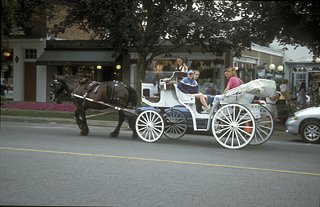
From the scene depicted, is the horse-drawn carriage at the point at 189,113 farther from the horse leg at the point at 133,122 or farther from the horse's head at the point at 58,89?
the horse's head at the point at 58,89

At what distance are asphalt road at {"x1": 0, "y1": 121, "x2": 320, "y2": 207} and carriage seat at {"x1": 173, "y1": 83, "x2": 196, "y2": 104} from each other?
3.72 ft

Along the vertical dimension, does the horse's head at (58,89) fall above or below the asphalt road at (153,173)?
above

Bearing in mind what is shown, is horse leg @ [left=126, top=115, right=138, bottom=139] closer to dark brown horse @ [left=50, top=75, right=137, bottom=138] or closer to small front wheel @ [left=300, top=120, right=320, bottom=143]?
dark brown horse @ [left=50, top=75, right=137, bottom=138]

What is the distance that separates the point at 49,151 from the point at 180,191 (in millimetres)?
4171

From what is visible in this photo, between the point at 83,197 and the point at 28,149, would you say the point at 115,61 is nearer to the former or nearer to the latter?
the point at 28,149

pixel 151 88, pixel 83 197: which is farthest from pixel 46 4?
pixel 83 197

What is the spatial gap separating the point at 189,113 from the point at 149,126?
1079mm

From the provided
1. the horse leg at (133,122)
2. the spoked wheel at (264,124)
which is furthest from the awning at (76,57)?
the spoked wheel at (264,124)

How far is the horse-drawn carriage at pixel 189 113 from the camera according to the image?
10.1 m

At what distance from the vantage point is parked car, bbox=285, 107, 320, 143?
40.8 ft

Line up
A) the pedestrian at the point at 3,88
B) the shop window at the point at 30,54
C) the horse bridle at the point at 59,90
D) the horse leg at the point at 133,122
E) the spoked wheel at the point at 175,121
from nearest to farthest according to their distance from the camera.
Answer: the pedestrian at the point at 3,88 → the spoked wheel at the point at 175,121 → the horse leg at the point at 133,122 → the horse bridle at the point at 59,90 → the shop window at the point at 30,54

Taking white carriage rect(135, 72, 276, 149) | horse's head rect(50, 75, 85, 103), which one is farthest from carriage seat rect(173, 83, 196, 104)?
horse's head rect(50, 75, 85, 103)

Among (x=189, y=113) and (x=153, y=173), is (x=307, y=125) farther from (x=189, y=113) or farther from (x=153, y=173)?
(x=153, y=173)

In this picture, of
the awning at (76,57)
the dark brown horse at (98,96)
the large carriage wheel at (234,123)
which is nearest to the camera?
the large carriage wheel at (234,123)
